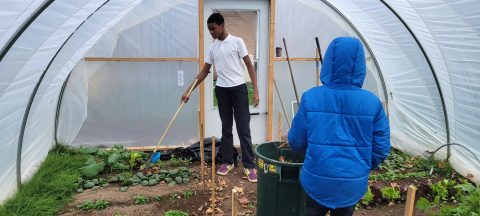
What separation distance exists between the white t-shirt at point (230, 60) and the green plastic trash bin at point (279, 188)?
1831 millimetres

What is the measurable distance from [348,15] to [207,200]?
4.19m

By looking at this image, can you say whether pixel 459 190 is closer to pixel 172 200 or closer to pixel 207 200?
pixel 207 200

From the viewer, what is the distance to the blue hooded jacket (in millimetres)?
2395

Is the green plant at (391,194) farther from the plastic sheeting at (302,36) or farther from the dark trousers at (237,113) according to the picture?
the plastic sheeting at (302,36)

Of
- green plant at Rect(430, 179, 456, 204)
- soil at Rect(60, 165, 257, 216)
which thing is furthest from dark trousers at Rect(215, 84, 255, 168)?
green plant at Rect(430, 179, 456, 204)

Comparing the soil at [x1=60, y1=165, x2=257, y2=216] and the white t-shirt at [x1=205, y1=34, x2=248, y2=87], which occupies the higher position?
the white t-shirt at [x1=205, y1=34, x2=248, y2=87]

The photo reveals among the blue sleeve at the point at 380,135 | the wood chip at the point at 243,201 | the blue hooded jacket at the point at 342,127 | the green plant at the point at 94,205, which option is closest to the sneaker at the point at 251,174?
the wood chip at the point at 243,201

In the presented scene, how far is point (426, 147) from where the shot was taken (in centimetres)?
619

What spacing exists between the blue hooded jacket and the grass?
3.14 meters

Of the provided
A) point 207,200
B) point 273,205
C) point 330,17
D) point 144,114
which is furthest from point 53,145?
point 330,17

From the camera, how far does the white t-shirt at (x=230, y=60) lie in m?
4.89

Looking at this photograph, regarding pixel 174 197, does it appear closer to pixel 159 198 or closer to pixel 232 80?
pixel 159 198

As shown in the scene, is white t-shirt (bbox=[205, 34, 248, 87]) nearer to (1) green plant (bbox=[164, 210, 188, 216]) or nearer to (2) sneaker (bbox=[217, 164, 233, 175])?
(2) sneaker (bbox=[217, 164, 233, 175])

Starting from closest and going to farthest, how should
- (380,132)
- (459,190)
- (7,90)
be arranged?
(380,132)
(7,90)
(459,190)
